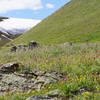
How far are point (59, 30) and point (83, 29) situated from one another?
6775 mm

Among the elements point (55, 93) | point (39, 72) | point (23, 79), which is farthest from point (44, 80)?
point (55, 93)

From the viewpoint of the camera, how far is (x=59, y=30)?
7488 cm

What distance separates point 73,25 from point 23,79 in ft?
193

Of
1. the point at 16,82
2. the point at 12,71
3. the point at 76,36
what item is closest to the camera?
the point at 16,82

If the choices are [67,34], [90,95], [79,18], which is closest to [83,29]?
[67,34]

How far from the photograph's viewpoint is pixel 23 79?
1702 cm

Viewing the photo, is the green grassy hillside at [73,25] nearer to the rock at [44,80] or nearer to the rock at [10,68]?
the rock at [10,68]

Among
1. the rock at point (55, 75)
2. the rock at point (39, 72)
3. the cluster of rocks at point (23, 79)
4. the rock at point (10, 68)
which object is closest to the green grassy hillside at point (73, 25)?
the rock at point (10, 68)

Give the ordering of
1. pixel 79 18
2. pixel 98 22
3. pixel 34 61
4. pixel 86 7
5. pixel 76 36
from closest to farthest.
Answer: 1. pixel 34 61
2. pixel 76 36
3. pixel 98 22
4. pixel 79 18
5. pixel 86 7

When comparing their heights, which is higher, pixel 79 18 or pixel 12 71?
pixel 79 18

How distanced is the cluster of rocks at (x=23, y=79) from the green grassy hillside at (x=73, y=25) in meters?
40.3

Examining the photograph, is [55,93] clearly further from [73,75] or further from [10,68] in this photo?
[10,68]

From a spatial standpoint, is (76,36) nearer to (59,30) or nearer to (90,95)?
(59,30)

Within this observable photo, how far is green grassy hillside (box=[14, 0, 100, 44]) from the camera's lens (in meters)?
65.3
